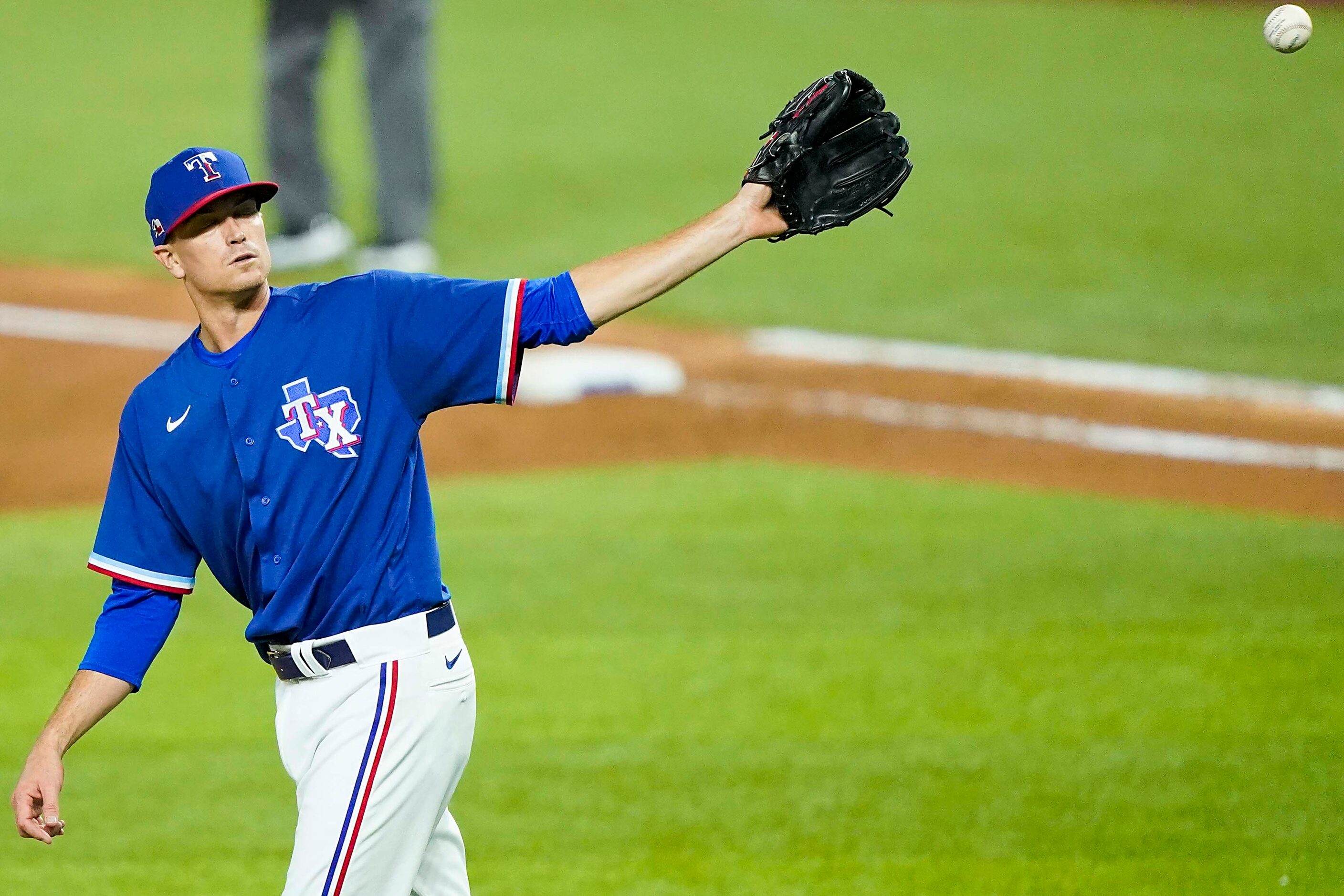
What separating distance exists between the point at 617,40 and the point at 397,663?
1288 centimetres

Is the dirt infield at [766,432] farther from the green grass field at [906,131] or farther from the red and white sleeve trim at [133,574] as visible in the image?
the red and white sleeve trim at [133,574]

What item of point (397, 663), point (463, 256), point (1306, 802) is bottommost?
point (1306, 802)

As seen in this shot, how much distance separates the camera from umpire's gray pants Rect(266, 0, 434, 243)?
32.1ft

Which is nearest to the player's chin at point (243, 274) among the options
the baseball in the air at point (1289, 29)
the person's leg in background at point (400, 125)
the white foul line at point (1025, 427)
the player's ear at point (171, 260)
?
the player's ear at point (171, 260)

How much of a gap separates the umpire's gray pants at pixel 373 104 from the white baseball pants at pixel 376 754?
718 cm

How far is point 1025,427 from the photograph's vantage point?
8.11 m

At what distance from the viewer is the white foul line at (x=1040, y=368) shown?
841 centimetres

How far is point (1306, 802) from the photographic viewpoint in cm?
464

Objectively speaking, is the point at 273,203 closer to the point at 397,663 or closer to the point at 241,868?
the point at 241,868

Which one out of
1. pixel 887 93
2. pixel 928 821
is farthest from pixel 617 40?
pixel 928 821

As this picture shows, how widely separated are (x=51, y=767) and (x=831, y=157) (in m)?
1.73

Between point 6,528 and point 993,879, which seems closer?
point 993,879

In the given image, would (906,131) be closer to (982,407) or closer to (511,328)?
(982,407)

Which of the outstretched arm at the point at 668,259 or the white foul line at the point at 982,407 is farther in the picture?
the white foul line at the point at 982,407
